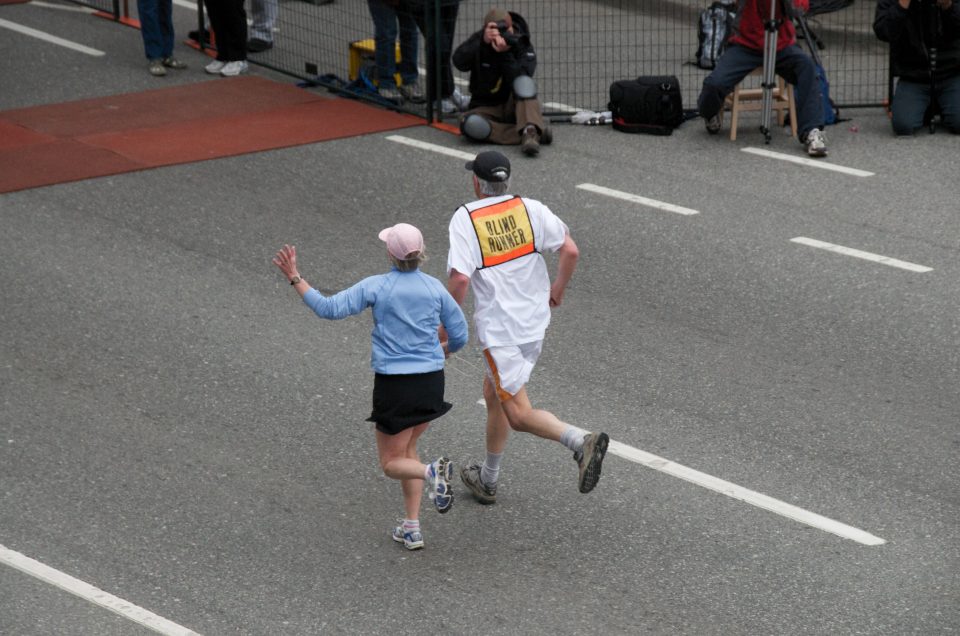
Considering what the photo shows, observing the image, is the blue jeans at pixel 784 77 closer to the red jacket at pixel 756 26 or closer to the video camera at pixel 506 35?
the red jacket at pixel 756 26

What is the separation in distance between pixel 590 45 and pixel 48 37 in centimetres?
629

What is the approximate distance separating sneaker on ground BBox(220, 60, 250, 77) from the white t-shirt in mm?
9220

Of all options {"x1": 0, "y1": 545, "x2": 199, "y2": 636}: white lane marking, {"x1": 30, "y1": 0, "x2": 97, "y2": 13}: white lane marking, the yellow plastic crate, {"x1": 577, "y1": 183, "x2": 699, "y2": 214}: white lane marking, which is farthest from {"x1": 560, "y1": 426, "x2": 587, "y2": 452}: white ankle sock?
{"x1": 30, "y1": 0, "x2": 97, "y2": 13}: white lane marking

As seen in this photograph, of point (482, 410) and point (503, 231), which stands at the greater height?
point (503, 231)

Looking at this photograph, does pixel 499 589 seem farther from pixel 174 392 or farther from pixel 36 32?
pixel 36 32

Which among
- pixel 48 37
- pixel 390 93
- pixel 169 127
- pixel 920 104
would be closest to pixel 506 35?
pixel 390 93

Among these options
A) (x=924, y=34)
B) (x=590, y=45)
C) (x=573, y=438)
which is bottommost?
(x=573, y=438)

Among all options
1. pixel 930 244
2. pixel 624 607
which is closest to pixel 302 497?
pixel 624 607

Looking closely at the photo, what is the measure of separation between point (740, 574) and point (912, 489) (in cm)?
129

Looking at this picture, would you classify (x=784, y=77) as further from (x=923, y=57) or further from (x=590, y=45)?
(x=590, y=45)

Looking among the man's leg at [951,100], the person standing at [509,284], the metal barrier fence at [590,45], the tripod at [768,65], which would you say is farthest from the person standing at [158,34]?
the person standing at [509,284]

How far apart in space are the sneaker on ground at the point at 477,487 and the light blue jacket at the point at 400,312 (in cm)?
92

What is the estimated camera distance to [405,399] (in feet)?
22.0

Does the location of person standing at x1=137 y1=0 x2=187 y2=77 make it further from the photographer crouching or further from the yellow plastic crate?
the photographer crouching
